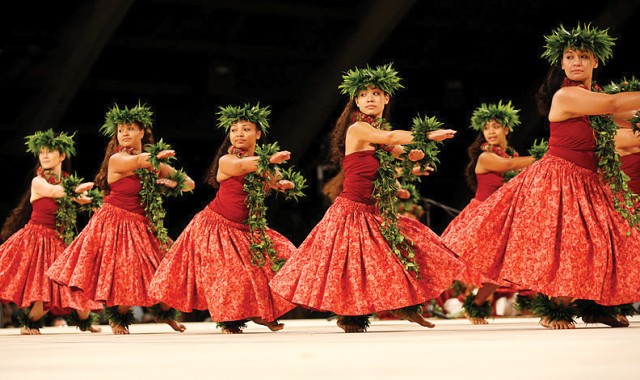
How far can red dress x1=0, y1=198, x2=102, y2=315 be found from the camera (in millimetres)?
7316

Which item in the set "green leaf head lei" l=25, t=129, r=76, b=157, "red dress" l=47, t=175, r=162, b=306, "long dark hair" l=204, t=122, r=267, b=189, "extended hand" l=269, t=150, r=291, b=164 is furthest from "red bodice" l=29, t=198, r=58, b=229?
"extended hand" l=269, t=150, r=291, b=164

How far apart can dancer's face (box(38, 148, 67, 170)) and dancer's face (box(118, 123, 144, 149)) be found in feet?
2.55

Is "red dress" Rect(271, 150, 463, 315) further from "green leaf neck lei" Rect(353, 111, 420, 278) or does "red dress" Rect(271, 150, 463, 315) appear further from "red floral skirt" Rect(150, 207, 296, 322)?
"red floral skirt" Rect(150, 207, 296, 322)

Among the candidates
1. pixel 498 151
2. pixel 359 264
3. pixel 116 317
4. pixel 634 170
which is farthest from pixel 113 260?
pixel 634 170

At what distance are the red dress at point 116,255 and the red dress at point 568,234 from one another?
90.6 inches

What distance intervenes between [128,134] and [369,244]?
2.08 metres

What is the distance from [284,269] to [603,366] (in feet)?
10.2

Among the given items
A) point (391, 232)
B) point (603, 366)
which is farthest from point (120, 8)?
point (603, 366)

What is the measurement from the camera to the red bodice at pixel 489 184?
7435mm

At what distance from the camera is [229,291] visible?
20.6ft

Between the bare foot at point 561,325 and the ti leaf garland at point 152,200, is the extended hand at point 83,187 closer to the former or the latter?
the ti leaf garland at point 152,200

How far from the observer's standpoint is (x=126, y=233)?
6.89 m

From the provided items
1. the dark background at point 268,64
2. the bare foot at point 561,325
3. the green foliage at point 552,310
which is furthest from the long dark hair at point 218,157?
the dark background at point 268,64

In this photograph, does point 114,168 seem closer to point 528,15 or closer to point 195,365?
point 195,365
